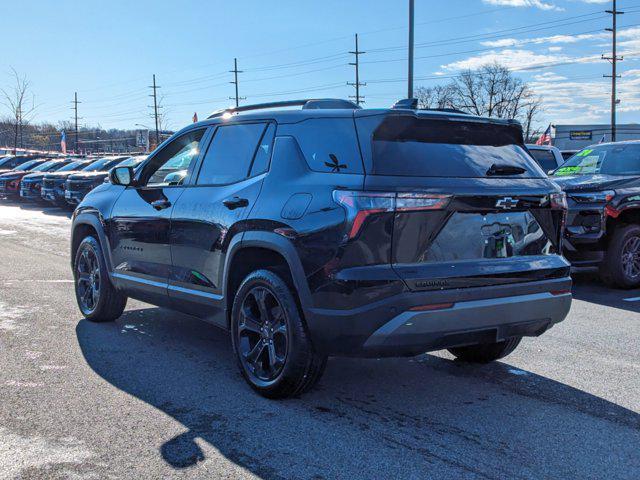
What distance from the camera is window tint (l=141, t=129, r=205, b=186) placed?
547 centimetres

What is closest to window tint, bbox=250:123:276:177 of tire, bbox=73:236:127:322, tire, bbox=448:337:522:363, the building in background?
tire, bbox=448:337:522:363

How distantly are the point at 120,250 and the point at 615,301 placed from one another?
18.2 ft

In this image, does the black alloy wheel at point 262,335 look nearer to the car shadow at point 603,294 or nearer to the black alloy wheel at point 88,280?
the black alloy wheel at point 88,280

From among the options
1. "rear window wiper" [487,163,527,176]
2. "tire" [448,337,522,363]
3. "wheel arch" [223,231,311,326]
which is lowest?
"tire" [448,337,522,363]

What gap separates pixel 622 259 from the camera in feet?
28.4

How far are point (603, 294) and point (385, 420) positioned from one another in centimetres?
544

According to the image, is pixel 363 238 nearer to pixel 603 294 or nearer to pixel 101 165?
pixel 603 294

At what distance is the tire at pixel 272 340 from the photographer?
415 cm

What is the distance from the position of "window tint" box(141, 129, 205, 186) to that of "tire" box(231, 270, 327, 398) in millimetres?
1431

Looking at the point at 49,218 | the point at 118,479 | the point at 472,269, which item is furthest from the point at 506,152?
the point at 49,218

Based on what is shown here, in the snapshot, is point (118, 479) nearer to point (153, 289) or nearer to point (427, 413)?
Result: point (427, 413)

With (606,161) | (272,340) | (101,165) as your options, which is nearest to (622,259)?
(606,161)

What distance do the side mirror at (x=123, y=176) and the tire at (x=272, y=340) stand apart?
1978 mm

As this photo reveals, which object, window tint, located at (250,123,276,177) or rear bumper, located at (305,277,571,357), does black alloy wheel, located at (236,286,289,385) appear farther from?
window tint, located at (250,123,276,177)
